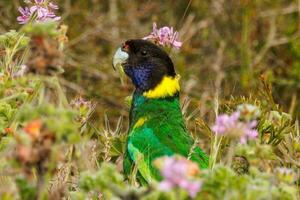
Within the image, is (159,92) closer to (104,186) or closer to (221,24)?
(104,186)

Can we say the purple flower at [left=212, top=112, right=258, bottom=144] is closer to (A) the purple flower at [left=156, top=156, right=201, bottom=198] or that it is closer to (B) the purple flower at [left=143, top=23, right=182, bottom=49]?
(A) the purple flower at [left=156, top=156, right=201, bottom=198]

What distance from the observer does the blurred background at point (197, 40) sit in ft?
16.0

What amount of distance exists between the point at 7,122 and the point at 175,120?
94 cm

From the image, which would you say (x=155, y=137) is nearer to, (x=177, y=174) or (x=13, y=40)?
(x=13, y=40)

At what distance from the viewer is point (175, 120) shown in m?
2.80

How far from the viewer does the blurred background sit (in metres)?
4.89

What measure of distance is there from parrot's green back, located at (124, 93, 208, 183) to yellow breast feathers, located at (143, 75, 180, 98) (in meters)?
0.02

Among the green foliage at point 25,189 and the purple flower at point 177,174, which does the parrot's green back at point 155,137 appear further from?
the purple flower at point 177,174

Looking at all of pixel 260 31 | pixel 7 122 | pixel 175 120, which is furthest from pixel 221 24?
pixel 7 122

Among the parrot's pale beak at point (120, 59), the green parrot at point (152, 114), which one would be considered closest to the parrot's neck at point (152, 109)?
the green parrot at point (152, 114)

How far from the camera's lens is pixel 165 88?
10.0ft

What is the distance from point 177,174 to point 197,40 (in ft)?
14.9

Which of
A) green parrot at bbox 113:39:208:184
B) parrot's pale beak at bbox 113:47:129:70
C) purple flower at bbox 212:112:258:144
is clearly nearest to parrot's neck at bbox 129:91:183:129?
green parrot at bbox 113:39:208:184

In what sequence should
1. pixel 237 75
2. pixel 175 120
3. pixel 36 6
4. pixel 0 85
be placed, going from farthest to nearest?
1. pixel 237 75
2. pixel 175 120
3. pixel 36 6
4. pixel 0 85
